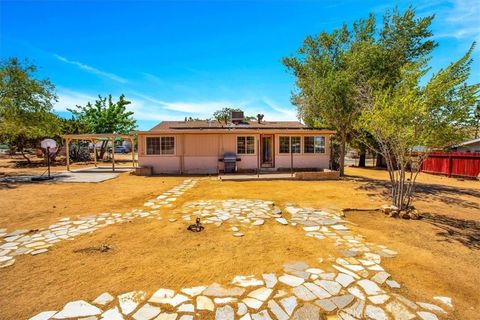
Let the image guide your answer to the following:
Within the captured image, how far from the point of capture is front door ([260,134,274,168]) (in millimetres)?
15930

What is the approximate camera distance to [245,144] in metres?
15.1

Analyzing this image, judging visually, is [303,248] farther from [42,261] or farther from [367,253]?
[42,261]

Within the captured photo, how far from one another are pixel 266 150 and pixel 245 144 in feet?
6.09

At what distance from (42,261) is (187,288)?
93.4 inches

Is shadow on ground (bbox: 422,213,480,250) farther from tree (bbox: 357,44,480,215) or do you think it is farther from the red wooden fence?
the red wooden fence

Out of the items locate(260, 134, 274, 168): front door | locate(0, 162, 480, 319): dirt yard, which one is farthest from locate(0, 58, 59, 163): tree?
locate(260, 134, 274, 168): front door

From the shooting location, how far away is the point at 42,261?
3539 mm

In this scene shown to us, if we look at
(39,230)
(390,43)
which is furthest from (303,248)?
(390,43)

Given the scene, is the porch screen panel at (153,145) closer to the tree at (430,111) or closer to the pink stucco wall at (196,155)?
the pink stucco wall at (196,155)

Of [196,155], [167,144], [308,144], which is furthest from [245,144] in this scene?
[167,144]

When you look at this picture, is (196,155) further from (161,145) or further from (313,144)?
(313,144)

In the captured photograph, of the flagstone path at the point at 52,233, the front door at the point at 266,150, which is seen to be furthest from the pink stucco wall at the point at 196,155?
the flagstone path at the point at 52,233

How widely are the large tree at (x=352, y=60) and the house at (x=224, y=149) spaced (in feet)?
5.86

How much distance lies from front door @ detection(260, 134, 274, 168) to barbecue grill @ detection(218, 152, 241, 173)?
2.02m
